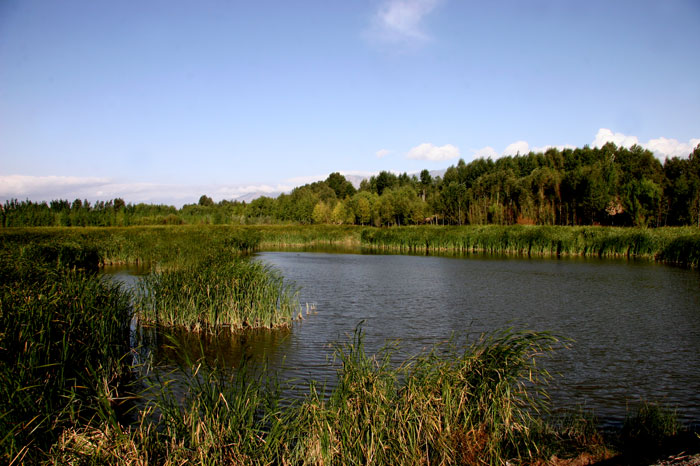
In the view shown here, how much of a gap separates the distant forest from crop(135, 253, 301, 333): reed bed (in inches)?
1700

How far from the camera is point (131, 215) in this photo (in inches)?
2335

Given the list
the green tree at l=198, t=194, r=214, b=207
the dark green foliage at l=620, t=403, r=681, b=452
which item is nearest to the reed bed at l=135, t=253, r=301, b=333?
the dark green foliage at l=620, t=403, r=681, b=452

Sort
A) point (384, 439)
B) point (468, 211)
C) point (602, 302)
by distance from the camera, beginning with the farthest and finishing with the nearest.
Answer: point (468, 211) < point (602, 302) < point (384, 439)

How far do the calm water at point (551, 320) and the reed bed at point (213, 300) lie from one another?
0.63 meters

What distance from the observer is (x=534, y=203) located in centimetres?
5341

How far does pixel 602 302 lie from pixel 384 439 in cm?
1345

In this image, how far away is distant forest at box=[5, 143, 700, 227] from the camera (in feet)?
144

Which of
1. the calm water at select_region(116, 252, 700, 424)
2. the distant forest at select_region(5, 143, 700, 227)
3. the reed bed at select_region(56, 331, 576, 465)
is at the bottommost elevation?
the calm water at select_region(116, 252, 700, 424)

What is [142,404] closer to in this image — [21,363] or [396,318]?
[21,363]

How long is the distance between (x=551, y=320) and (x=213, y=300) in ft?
30.1

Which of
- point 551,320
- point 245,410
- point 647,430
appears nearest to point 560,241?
point 551,320

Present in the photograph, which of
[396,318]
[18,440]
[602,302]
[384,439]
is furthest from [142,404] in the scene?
[602,302]

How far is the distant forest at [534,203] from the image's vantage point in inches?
1734

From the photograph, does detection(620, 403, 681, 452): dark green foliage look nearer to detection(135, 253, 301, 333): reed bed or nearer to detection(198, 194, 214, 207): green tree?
detection(135, 253, 301, 333): reed bed
